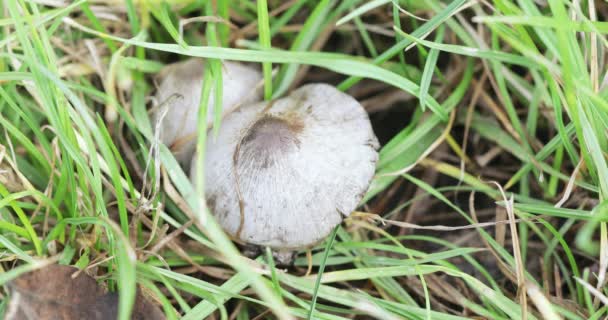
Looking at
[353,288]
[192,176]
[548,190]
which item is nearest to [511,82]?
[548,190]

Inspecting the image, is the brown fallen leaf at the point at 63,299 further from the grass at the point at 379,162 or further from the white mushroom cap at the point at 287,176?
the white mushroom cap at the point at 287,176

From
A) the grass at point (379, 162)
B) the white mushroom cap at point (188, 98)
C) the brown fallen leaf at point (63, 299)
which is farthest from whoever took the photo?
the white mushroom cap at point (188, 98)

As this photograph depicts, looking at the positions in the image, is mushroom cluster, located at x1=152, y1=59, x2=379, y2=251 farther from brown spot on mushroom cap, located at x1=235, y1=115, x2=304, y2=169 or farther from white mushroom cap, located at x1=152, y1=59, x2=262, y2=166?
white mushroom cap, located at x1=152, y1=59, x2=262, y2=166

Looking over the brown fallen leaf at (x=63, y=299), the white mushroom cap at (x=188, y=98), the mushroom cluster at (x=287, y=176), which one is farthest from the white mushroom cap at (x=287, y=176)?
the brown fallen leaf at (x=63, y=299)

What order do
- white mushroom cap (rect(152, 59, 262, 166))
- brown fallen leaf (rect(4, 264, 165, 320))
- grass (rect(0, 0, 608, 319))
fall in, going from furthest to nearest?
1. white mushroom cap (rect(152, 59, 262, 166))
2. grass (rect(0, 0, 608, 319))
3. brown fallen leaf (rect(4, 264, 165, 320))

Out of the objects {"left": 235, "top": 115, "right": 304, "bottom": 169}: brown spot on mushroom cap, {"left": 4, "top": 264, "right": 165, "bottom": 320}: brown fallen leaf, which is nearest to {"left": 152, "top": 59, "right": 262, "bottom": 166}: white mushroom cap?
{"left": 235, "top": 115, "right": 304, "bottom": 169}: brown spot on mushroom cap

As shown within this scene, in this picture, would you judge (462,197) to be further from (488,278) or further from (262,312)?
(262,312)

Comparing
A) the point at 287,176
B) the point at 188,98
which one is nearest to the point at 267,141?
the point at 287,176
